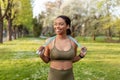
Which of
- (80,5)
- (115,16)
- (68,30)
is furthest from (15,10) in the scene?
(68,30)

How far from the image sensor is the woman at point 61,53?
199 inches

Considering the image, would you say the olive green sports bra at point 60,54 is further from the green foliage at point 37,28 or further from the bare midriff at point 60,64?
the green foliage at point 37,28

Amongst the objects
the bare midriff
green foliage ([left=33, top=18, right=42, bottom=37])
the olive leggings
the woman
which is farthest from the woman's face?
green foliage ([left=33, top=18, right=42, bottom=37])

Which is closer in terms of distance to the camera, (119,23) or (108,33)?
(119,23)

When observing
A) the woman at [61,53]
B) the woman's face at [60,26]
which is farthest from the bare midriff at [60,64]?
the woman's face at [60,26]

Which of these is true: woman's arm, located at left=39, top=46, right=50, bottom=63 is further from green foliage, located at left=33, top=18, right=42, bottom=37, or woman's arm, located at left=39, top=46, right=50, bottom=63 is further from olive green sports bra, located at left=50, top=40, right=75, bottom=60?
green foliage, located at left=33, top=18, right=42, bottom=37

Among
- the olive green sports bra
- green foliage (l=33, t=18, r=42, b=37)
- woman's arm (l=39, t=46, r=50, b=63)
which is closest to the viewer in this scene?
the olive green sports bra

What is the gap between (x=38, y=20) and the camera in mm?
105188

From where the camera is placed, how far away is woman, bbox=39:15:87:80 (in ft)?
16.6

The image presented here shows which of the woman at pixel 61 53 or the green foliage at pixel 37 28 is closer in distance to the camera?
the woman at pixel 61 53

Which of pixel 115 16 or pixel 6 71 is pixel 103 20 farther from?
pixel 6 71

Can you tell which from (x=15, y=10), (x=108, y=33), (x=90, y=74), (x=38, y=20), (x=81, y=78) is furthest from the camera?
(x=38, y=20)

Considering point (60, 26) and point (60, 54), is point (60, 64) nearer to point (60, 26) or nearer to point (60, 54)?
point (60, 54)

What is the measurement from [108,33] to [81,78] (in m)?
66.8
